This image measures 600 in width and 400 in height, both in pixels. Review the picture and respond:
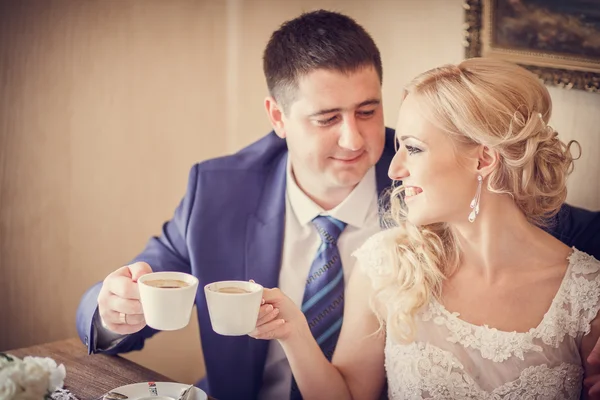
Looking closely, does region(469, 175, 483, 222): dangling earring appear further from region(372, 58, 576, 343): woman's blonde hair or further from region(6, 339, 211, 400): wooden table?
region(6, 339, 211, 400): wooden table

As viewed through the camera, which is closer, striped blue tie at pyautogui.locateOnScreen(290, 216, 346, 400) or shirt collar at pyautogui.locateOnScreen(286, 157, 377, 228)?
striped blue tie at pyautogui.locateOnScreen(290, 216, 346, 400)

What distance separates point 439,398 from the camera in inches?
64.1

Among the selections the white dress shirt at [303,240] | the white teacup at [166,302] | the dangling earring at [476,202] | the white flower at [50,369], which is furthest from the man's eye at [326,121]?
the white flower at [50,369]

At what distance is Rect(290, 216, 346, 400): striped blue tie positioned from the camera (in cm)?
200

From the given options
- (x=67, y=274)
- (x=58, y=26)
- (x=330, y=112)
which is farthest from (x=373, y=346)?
(x=58, y=26)

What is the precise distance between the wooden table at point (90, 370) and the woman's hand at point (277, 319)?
10.7 inches

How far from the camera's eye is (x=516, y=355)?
159cm

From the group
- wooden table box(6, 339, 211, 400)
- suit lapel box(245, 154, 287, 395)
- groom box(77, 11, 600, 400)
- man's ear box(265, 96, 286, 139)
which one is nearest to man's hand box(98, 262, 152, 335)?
wooden table box(6, 339, 211, 400)

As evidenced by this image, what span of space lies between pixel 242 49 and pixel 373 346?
65.9 inches

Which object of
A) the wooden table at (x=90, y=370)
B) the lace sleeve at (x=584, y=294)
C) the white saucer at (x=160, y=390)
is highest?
the lace sleeve at (x=584, y=294)

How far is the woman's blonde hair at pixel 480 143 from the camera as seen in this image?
155cm

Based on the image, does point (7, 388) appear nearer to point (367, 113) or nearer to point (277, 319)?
point (277, 319)

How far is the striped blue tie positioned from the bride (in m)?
0.26

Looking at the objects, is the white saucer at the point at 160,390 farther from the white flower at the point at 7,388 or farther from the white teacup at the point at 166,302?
the white flower at the point at 7,388
